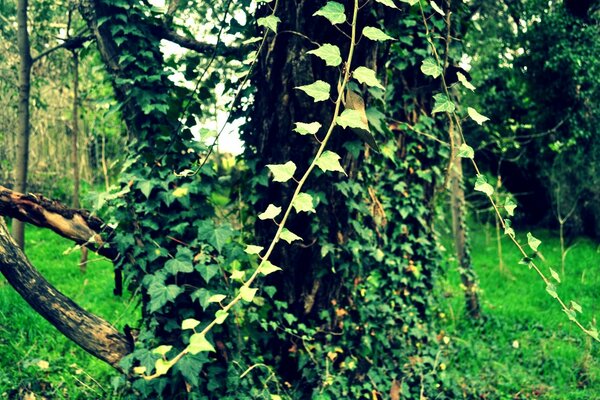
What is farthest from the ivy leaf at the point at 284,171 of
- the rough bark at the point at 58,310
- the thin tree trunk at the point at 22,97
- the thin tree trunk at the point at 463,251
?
the thin tree trunk at the point at 463,251

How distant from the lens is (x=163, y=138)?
278cm

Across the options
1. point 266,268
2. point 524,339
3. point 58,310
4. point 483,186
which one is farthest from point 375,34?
point 524,339

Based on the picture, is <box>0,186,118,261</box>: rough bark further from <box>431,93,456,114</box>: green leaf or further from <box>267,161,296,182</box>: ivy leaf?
<box>431,93,456,114</box>: green leaf

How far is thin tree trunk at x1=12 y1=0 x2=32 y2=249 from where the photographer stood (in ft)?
14.0

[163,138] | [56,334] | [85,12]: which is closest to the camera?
[163,138]

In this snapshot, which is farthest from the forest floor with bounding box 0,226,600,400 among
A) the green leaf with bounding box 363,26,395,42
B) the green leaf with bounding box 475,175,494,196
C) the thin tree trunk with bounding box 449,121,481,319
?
the green leaf with bounding box 363,26,395,42

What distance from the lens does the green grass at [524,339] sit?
4574mm

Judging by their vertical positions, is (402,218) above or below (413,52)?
below

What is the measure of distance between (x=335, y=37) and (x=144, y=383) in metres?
1.85

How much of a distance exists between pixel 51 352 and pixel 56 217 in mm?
1684

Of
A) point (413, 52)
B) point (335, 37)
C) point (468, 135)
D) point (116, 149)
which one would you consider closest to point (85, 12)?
point (335, 37)

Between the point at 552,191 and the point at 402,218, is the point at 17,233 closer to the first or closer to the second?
the point at 402,218

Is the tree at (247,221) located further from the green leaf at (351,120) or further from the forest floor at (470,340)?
the forest floor at (470,340)

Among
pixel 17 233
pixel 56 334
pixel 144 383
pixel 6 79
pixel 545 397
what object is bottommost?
pixel 545 397
